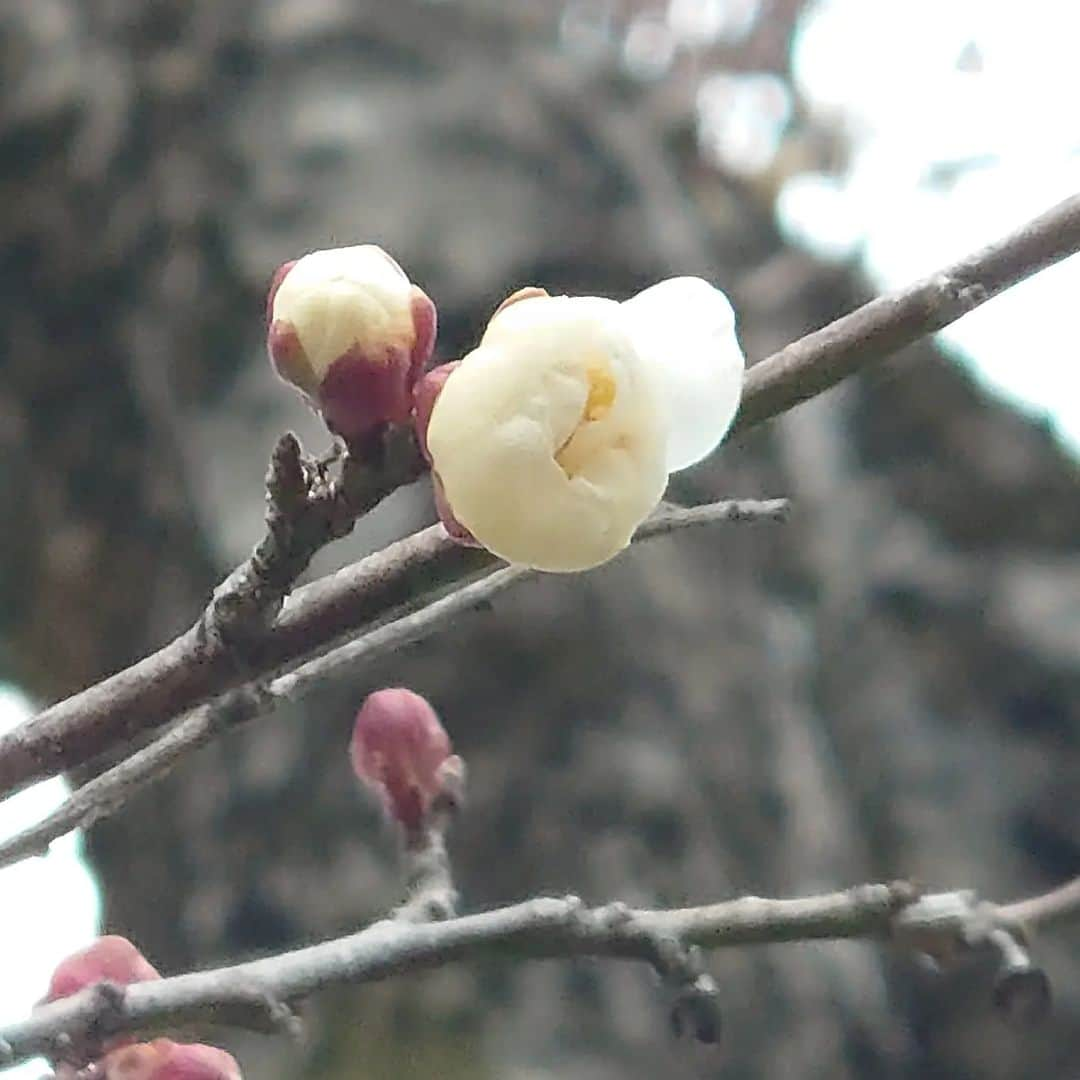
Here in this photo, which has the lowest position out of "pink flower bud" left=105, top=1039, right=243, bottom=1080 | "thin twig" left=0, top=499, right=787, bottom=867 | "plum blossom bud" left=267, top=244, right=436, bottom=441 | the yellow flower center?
"pink flower bud" left=105, top=1039, right=243, bottom=1080

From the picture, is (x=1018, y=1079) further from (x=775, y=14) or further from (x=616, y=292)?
(x=775, y=14)

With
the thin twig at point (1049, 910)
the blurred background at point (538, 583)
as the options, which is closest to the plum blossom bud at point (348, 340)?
the thin twig at point (1049, 910)

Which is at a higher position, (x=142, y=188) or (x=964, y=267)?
(x=142, y=188)

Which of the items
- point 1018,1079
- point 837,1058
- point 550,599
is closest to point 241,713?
point 550,599

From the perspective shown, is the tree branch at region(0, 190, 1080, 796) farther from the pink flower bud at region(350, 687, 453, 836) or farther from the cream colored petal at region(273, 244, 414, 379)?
the pink flower bud at region(350, 687, 453, 836)

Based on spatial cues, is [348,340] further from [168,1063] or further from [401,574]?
[168,1063]

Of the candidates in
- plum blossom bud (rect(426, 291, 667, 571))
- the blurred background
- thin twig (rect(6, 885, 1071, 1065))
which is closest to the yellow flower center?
plum blossom bud (rect(426, 291, 667, 571))

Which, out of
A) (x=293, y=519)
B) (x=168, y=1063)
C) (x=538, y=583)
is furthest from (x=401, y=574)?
(x=538, y=583)
